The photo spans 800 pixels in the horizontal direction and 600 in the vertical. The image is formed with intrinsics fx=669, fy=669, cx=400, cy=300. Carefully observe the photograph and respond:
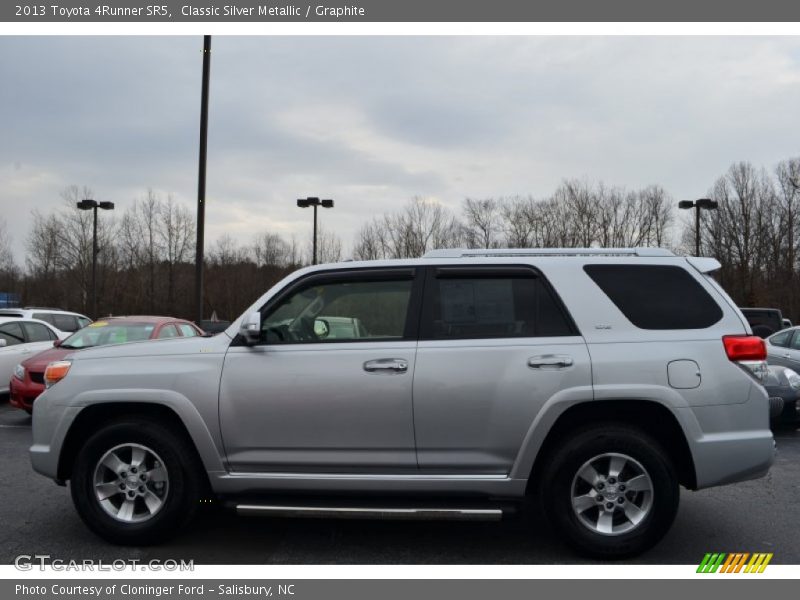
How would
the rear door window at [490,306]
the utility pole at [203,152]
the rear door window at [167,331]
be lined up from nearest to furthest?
the rear door window at [490,306], the rear door window at [167,331], the utility pole at [203,152]

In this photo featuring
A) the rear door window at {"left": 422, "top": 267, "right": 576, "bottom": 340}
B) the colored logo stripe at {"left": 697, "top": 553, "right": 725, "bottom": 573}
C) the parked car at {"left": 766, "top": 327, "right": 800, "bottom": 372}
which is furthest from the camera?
the parked car at {"left": 766, "top": 327, "right": 800, "bottom": 372}

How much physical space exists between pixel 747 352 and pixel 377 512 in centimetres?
257

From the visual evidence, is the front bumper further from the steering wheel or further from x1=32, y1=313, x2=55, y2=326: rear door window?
x1=32, y1=313, x2=55, y2=326: rear door window

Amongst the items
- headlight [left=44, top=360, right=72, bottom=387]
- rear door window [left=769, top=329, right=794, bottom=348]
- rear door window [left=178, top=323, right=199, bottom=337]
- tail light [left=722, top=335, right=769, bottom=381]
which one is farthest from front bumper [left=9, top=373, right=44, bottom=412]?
rear door window [left=769, top=329, right=794, bottom=348]

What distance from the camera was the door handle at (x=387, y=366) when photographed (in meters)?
4.33

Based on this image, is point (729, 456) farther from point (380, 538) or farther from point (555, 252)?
point (380, 538)

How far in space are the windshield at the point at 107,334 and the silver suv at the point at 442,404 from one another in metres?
6.35

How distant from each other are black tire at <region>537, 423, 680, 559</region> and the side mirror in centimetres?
210

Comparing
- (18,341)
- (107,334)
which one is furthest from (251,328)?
(18,341)

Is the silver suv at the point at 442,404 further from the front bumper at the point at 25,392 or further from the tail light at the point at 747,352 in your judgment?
the front bumper at the point at 25,392

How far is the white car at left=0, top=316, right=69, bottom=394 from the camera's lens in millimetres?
11266

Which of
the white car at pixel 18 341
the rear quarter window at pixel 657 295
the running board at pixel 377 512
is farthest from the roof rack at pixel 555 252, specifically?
the white car at pixel 18 341

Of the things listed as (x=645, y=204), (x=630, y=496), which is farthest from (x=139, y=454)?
(x=645, y=204)

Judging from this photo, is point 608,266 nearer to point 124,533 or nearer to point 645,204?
point 124,533
